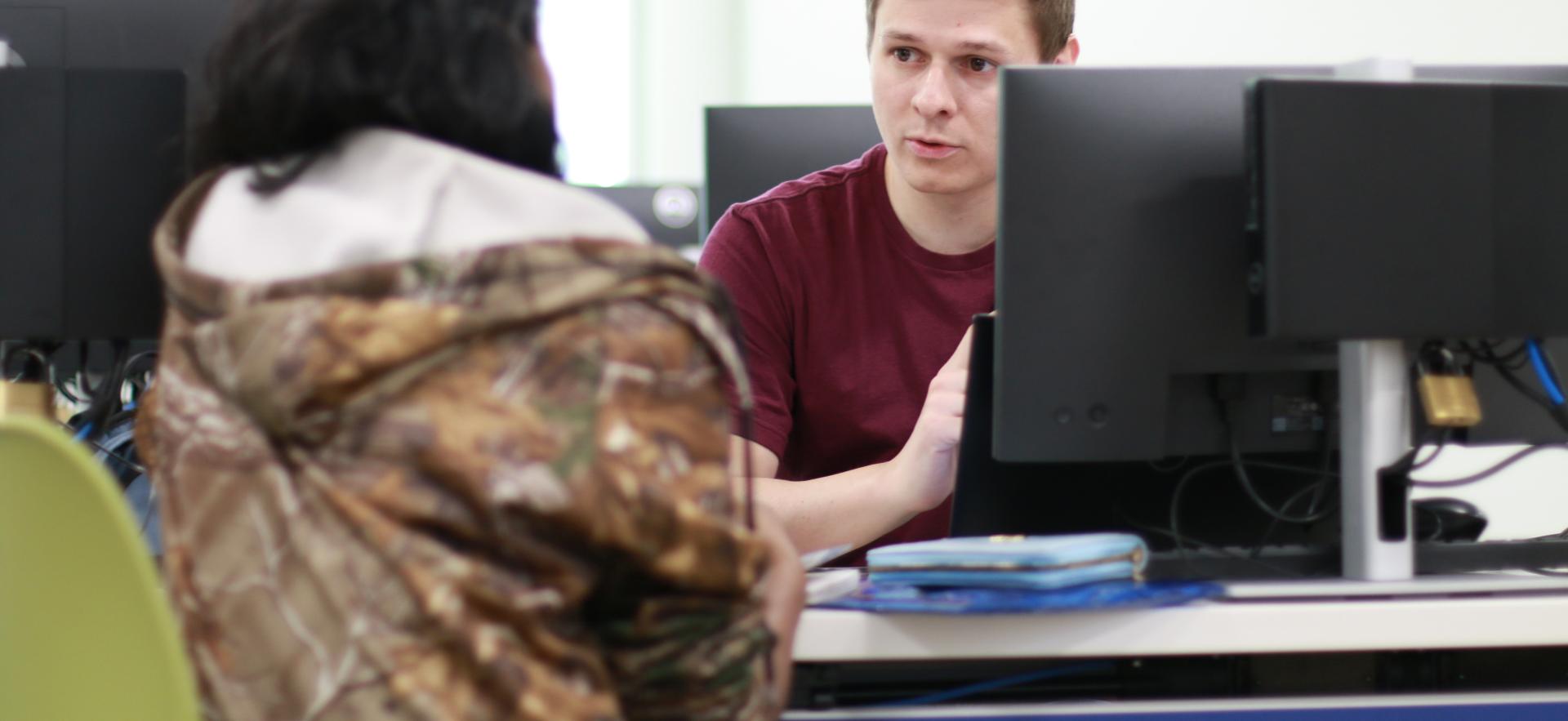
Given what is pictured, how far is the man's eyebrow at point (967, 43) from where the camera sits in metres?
1.74

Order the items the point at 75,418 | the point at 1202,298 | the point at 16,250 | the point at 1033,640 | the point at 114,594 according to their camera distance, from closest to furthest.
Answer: the point at 114,594 → the point at 1033,640 → the point at 1202,298 → the point at 16,250 → the point at 75,418

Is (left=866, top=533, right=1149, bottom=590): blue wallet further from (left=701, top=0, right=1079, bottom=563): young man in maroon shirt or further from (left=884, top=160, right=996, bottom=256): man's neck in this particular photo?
(left=884, top=160, right=996, bottom=256): man's neck

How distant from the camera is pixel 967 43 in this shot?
174 cm

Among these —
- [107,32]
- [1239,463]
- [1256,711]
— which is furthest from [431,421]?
[107,32]

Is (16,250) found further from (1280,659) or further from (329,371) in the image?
(1280,659)

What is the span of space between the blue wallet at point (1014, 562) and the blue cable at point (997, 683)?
3.1 inches

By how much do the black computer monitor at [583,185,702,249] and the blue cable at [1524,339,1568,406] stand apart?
6.05ft

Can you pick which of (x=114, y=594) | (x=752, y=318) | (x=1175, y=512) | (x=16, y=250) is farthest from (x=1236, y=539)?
(x=16, y=250)

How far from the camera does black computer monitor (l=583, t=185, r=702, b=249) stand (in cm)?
297

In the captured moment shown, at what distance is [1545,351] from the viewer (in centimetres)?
135

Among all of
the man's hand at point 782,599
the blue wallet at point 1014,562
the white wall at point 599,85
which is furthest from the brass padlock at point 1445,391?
the white wall at point 599,85

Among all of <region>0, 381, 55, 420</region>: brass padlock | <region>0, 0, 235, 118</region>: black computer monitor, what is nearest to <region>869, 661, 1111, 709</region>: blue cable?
<region>0, 381, 55, 420</region>: brass padlock

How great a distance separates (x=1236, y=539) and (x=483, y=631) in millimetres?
849

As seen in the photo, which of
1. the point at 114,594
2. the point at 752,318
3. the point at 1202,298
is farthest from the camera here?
the point at 752,318
